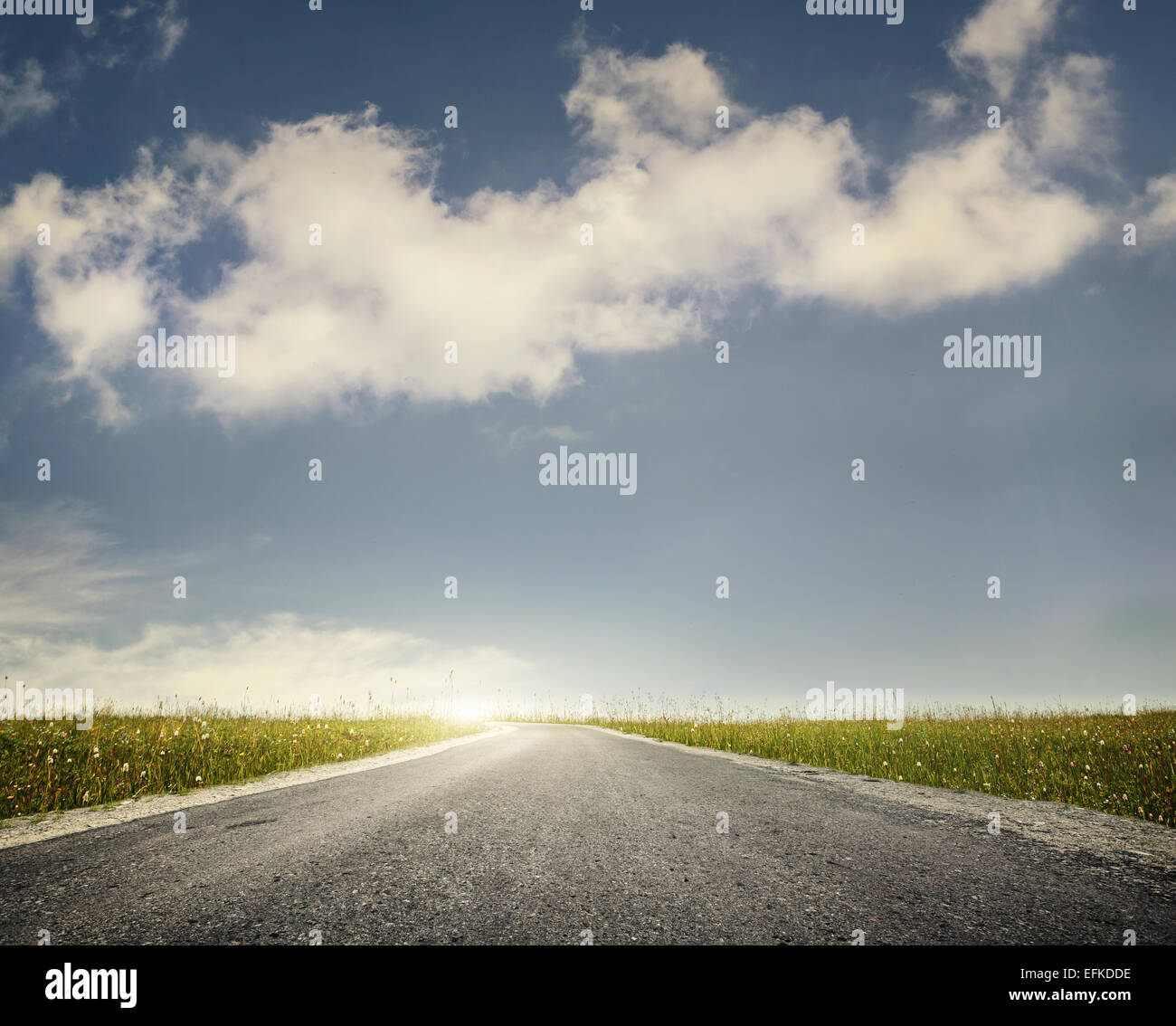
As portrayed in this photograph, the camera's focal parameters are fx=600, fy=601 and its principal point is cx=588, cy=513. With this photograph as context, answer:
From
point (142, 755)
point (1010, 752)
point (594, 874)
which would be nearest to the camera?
point (594, 874)

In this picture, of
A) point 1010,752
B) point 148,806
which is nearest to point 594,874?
point 148,806

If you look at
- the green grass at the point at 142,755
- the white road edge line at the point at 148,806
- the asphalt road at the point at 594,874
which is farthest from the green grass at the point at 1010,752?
the green grass at the point at 142,755

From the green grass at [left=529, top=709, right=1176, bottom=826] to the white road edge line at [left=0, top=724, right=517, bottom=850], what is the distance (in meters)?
9.72

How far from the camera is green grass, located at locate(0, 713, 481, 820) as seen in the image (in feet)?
27.3

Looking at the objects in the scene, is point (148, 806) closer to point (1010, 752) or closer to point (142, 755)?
point (142, 755)

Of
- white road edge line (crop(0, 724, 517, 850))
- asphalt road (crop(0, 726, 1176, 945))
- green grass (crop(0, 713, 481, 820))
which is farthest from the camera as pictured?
green grass (crop(0, 713, 481, 820))

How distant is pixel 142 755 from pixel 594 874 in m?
A: 10.1

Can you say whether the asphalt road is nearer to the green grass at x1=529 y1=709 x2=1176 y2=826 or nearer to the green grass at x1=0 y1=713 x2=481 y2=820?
the green grass at x1=529 y1=709 x2=1176 y2=826

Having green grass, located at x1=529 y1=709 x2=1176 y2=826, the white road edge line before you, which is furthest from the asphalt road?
green grass, located at x1=529 y1=709 x2=1176 y2=826

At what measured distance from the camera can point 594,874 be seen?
437cm
